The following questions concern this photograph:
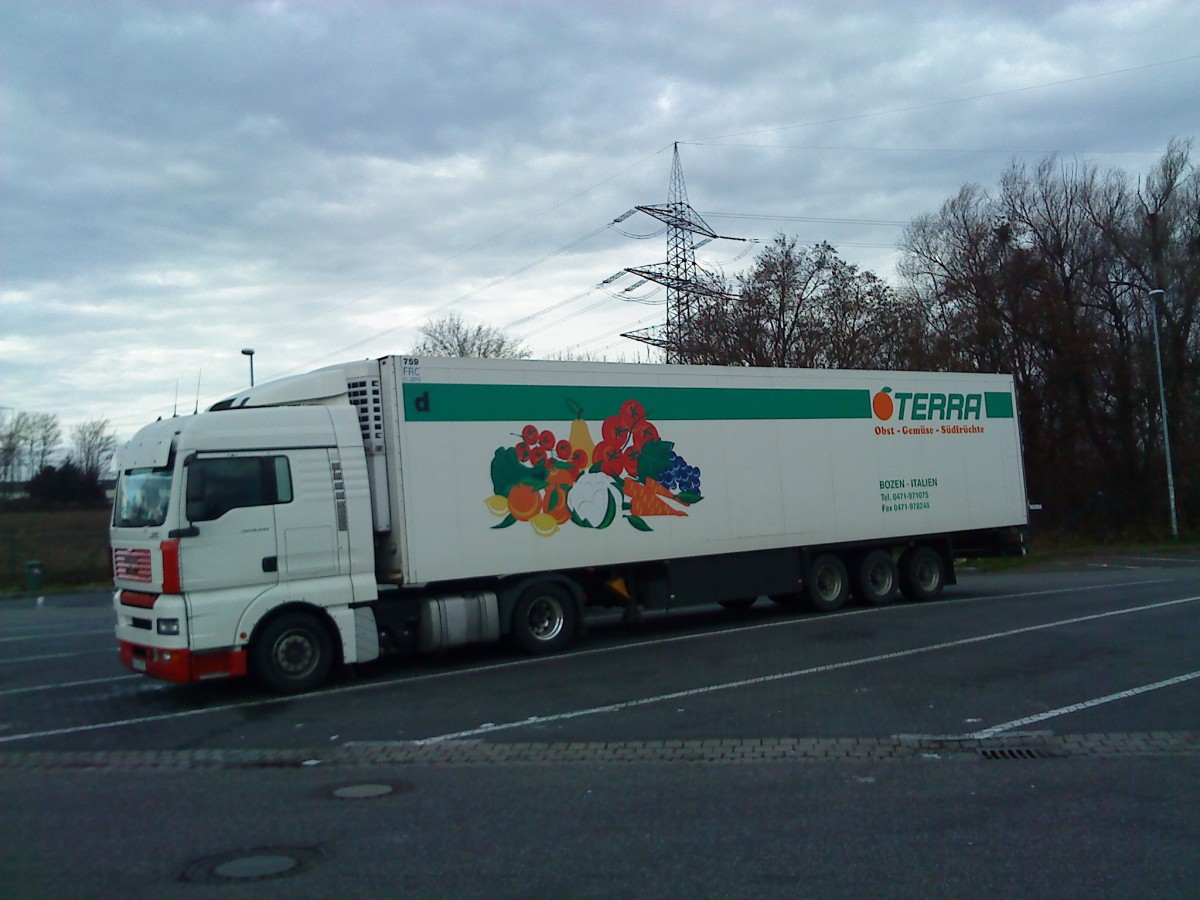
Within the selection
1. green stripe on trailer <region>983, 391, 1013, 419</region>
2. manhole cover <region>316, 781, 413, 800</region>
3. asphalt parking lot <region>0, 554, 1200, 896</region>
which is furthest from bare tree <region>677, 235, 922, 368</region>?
→ manhole cover <region>316, 781, 413, 800</region>

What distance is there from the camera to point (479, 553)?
517 inches

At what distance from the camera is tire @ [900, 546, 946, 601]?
742 inches

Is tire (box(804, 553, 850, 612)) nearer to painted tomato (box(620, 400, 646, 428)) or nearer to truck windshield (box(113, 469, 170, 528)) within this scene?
painted tomato (box(620, 400, 646, 428))

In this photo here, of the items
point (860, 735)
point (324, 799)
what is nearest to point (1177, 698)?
point (860, 735)

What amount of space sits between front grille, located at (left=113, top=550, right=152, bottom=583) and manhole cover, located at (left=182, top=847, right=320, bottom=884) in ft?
18.2

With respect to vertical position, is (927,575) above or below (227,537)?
below

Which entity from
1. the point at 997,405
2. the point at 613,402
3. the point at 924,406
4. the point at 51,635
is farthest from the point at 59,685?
the point at 997,405

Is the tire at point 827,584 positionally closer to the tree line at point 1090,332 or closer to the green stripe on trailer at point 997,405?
the green stripe on trailer at point 997,405

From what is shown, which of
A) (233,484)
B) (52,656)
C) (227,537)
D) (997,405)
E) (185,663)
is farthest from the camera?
(997,405)

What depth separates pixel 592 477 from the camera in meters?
14.3

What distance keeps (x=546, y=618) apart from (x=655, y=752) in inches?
215

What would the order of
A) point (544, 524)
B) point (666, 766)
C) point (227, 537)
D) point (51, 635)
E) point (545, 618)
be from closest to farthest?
1. point (666, 766)
2. point (227, 537)
3. point (544, 524)
4. point (545, 618)
5. point (51, 635)

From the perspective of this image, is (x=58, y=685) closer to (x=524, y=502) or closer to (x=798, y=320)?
(x=524, y=502)

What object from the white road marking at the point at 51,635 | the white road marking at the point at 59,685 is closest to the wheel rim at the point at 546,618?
the white road marking at the point at 59,685
